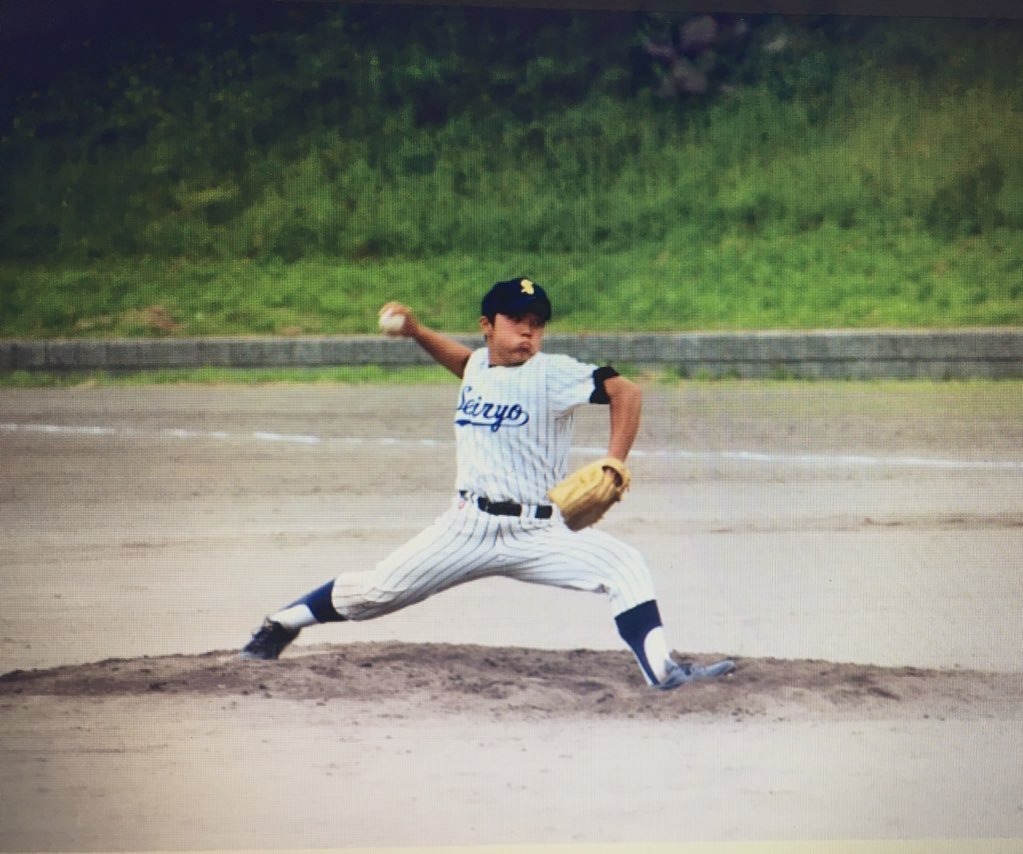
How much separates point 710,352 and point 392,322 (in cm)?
430

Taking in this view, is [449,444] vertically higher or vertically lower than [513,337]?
lower

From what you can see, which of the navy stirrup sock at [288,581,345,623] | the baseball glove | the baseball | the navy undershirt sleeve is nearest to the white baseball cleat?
the baseball glove

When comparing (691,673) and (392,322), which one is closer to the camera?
(392,322)

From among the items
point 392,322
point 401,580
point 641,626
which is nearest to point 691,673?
point 641,626

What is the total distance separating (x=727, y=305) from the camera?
7410mm

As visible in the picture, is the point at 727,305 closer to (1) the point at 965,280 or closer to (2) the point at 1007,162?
(1) the point at 965,280

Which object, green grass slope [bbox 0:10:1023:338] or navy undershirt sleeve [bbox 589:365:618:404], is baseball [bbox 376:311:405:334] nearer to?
navy undershirt sleeve [bbox 589:365:618:404]

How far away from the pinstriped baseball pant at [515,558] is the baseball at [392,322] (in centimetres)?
39

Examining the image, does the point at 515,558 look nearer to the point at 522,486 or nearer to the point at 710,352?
the point at 522,486

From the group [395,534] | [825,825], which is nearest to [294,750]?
[825,825]

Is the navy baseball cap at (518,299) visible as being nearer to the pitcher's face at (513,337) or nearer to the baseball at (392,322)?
the pitcher's face at (513,337)

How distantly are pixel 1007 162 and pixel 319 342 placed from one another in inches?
139

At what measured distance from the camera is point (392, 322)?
10.7 ft

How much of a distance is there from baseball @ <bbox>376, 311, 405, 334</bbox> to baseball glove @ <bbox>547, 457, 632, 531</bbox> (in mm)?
456
